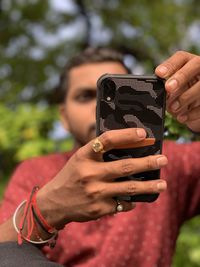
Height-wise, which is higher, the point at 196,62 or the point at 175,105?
the point at 196,62

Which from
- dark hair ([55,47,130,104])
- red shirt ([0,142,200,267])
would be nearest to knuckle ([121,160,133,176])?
red shirt ([0,142,200,267])

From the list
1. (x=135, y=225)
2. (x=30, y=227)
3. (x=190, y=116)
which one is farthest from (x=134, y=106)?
(x=135, y=225)

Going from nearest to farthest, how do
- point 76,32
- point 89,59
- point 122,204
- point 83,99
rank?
point 122,204 → point 83,99 → point 89,59 → point 76,32

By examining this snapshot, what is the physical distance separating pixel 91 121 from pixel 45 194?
1.10 meters

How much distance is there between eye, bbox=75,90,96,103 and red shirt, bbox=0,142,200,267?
525 mm

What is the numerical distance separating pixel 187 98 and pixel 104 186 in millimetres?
366

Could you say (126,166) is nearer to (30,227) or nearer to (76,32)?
(30,227)

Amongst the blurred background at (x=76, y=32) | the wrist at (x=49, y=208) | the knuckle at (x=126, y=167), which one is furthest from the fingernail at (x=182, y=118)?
the blurred background at (x=76, y=32)

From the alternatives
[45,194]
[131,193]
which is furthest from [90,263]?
[131,193]

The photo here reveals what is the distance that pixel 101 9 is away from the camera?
13430 mm

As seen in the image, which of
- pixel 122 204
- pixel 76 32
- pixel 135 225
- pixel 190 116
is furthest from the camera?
pixel 76 32

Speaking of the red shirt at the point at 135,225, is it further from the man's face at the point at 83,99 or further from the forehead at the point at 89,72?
the forehead at the point at 89,72

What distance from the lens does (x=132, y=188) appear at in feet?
4.27

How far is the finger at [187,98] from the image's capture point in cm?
146
